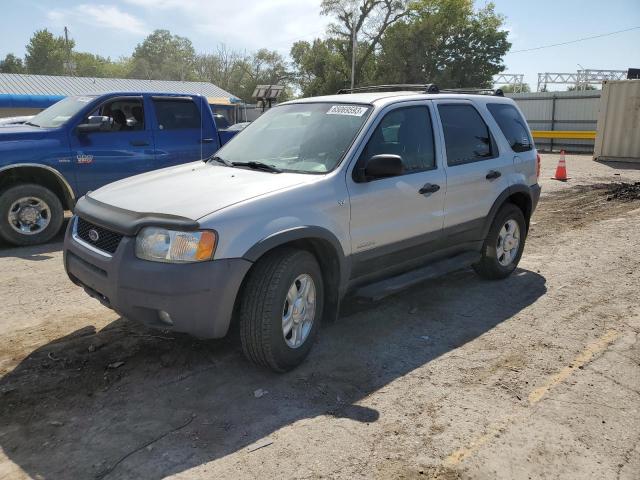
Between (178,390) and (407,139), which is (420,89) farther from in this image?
(178,390)

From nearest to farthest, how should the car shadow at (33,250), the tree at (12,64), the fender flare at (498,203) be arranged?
the fender flare at (498,203)
the car shadow at (33,250)
the tree at (12,64)

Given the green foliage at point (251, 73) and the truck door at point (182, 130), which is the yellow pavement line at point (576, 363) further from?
the green foliage at point (251, 73)

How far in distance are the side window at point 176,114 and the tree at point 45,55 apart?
87060 millimetres

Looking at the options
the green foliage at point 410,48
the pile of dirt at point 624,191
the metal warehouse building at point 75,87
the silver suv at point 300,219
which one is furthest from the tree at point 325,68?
the silver suv at point 300,219

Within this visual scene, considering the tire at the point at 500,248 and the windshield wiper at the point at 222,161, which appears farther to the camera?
the tire at the point at 500,248

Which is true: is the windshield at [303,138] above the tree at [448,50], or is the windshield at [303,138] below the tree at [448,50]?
below

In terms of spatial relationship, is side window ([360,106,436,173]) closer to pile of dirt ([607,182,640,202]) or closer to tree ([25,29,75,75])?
pile of dirt ([607,182,640,202])

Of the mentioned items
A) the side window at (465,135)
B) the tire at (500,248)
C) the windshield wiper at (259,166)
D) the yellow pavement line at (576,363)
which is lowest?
the yellow pavement line at (576,363)

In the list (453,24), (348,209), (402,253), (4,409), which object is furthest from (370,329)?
(453,24)

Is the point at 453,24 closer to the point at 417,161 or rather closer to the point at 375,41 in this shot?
the point at 375,41

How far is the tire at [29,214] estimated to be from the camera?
22.0 ft

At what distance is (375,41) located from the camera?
1978 inches

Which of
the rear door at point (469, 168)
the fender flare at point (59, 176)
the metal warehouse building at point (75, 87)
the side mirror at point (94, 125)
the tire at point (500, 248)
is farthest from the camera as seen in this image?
the metal warehouse building at point (75, 87)

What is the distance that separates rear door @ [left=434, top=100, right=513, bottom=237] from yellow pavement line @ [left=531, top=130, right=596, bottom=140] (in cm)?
1982
